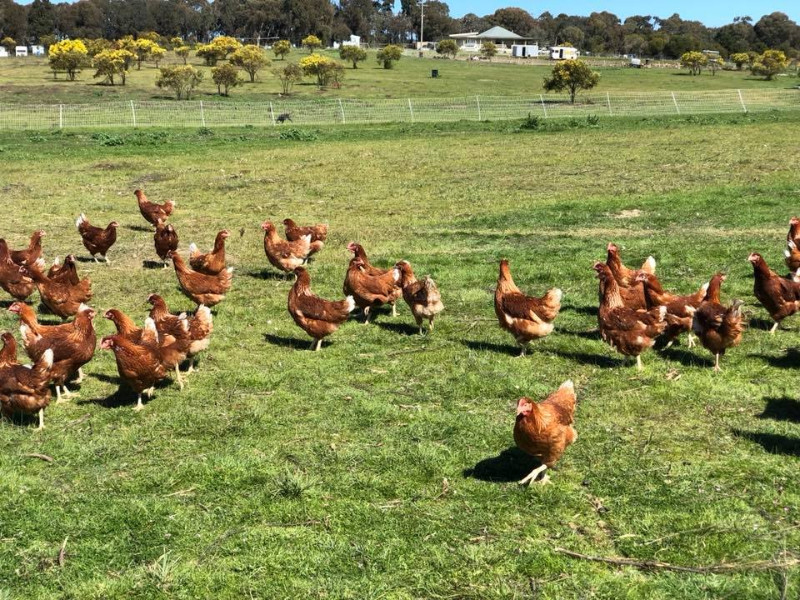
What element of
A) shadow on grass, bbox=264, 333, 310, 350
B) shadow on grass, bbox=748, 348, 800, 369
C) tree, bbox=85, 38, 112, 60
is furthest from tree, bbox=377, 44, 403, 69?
shadow on grass, bbox=748, 348, 800, 369

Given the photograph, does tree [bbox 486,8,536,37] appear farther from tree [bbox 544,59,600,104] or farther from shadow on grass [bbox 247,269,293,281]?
shadow on grass [bbox 247,269,293,281]

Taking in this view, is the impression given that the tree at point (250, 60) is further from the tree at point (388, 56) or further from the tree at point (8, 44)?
the tree at point (8, 44)

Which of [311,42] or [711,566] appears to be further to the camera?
[311,42]

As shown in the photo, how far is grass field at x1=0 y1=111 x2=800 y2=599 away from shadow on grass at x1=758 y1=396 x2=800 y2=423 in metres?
0.03

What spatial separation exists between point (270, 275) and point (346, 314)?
148 inches

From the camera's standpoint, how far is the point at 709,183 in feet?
63.8

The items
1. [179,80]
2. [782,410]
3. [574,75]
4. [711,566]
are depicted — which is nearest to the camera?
[711,566]

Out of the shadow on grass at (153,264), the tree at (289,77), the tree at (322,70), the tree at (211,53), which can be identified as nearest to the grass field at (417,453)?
the shadow on grass at (153,264)

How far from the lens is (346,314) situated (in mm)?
9250

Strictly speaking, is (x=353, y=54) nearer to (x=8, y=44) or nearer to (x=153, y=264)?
(x=8, y=44)

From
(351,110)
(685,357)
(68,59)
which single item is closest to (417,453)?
(685,357)

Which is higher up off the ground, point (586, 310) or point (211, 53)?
point (211, 53)

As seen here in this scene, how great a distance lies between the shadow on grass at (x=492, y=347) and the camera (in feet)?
29.5

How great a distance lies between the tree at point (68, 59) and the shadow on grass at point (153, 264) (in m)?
56.9
